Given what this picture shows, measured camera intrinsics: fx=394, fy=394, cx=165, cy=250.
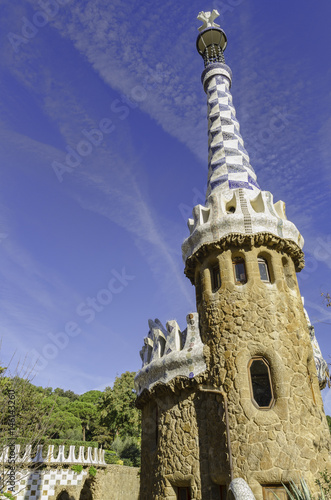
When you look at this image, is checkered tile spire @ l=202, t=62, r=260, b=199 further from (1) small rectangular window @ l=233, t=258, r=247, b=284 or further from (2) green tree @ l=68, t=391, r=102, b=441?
(2) green tree @ l=68, t=391, r=102, b=441

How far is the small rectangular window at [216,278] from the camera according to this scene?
8094 mm

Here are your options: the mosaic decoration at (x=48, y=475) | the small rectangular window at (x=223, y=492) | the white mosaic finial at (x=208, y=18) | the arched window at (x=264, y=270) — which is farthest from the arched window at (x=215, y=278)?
the white mosaic finial at (x=208, y=18)

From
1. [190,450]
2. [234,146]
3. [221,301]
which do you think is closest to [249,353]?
[221,301]

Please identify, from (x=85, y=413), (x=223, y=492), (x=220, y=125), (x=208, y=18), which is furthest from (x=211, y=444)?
(x=85, y=413)

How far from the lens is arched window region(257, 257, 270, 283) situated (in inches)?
312

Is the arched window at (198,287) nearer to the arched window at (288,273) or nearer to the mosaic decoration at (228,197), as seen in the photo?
the mosaic decoration at (228,197)

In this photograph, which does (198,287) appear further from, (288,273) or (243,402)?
(243,402)

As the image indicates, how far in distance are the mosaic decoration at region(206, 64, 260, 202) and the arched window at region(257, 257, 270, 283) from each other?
69.2 inches

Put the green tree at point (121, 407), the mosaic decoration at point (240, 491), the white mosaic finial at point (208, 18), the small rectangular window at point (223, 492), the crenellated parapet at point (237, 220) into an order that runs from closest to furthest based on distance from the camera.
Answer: the mosaic decoration at point (240, 491) → the small rectangular window at point (223, 492) → the crenellated parapet at point (237, 220) → the white mosaic finial at point (208, 18) → the green tree at point (121, 407)

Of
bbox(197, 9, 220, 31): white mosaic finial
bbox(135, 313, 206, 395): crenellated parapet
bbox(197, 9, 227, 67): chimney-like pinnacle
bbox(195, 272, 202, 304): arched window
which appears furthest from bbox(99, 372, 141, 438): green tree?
bbox(197, 9, 220, 31): white mosaic finial

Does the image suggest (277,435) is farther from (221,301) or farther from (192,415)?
(221,301)

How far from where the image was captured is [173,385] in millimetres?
7746

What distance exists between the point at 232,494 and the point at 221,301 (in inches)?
152

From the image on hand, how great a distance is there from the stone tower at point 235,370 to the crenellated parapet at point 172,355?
23mm
